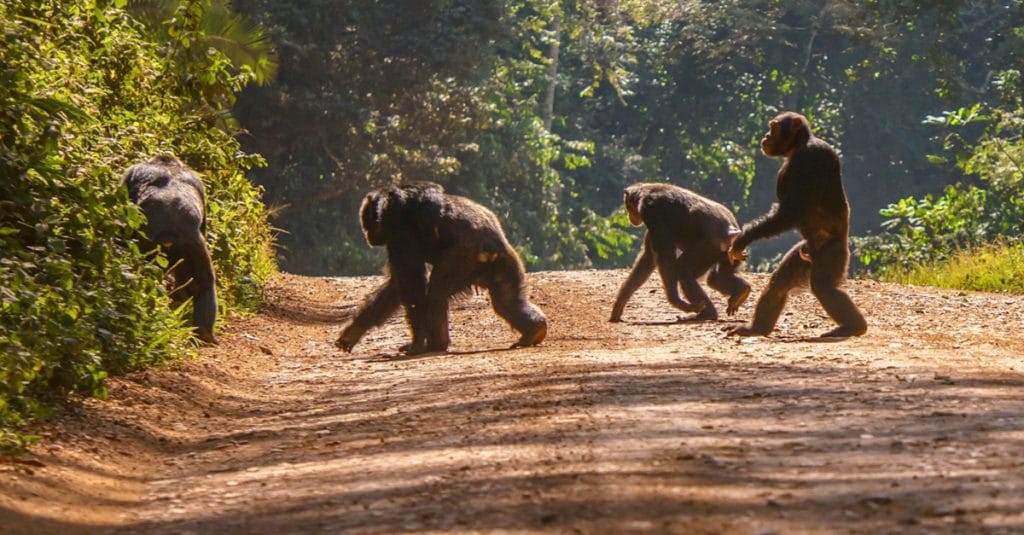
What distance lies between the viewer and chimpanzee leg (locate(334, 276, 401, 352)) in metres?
11.8

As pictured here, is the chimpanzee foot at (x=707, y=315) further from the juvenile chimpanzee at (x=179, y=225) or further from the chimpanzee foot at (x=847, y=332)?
the juvenile chimpanzee at (x=179, y=225)

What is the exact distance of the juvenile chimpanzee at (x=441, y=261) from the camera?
37.6ft

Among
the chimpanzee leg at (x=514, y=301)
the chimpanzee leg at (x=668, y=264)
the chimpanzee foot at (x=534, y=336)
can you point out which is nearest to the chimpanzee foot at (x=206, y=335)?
the chimpanzee leg at (x=514, y=301)

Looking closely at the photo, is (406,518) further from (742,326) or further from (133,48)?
(133,48)

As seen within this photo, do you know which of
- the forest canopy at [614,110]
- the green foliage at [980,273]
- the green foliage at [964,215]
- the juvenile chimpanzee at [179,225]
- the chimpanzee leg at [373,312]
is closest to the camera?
the juvenile chimpanzee at [179,225]

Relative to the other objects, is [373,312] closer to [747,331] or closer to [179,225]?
[179,225]

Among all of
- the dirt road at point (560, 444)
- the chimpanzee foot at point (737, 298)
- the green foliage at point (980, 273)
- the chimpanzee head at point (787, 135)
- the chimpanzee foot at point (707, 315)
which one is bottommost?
the green foliage at point (980, 273)

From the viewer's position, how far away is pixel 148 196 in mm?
11023

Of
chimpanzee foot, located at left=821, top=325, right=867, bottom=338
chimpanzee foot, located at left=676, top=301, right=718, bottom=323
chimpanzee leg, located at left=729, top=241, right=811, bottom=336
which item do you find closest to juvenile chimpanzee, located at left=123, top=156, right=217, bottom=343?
chimpanzee leg, located at left=729, top=241, right=811, bottom=336

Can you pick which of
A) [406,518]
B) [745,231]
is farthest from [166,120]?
[406,518]

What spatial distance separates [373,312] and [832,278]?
347 cm

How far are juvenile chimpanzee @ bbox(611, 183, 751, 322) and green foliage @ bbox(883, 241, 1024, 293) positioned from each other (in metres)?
4.99

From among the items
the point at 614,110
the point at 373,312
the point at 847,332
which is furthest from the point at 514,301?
the point at 614,110

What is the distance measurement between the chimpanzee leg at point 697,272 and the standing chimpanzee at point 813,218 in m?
2.06
